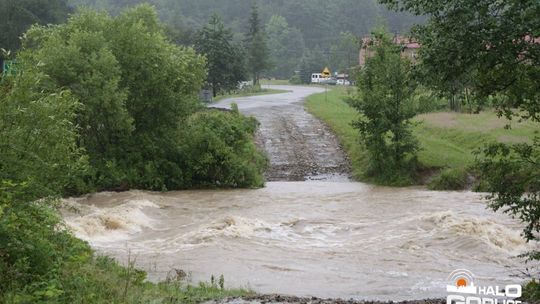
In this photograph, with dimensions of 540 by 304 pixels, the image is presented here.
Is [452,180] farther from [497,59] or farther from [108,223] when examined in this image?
[497,59]

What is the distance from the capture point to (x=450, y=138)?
3712cm

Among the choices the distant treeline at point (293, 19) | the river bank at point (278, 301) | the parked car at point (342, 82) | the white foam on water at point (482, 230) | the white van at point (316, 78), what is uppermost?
the distant treeline at point (293, 19)

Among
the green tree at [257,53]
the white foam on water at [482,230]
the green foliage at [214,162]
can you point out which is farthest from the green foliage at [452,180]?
the green tree at [257,53]

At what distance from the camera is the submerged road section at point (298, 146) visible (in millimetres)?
34094

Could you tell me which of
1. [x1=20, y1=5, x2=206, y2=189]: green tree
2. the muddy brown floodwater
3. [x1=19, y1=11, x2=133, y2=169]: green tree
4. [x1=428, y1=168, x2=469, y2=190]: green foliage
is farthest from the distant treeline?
the muddy brown floodwater

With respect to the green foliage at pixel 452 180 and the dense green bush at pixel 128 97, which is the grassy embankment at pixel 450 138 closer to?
the green foliage at pixel 452 180

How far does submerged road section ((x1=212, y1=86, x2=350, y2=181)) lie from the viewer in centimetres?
3409

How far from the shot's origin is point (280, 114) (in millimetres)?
51906

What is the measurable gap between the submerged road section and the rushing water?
7.95m

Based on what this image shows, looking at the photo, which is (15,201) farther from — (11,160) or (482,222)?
(482,222)

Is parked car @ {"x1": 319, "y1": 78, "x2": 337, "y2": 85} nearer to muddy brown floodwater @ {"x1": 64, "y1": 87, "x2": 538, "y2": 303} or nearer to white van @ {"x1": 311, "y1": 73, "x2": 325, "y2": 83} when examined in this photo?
white van @ {"x1": 311, "y1": 73, "x2": 325, "y2": 83}

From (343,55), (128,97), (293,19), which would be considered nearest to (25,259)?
(128,97)

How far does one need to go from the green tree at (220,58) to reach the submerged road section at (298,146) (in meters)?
8.44

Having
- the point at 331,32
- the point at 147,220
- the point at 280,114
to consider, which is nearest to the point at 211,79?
the point at 280,114
